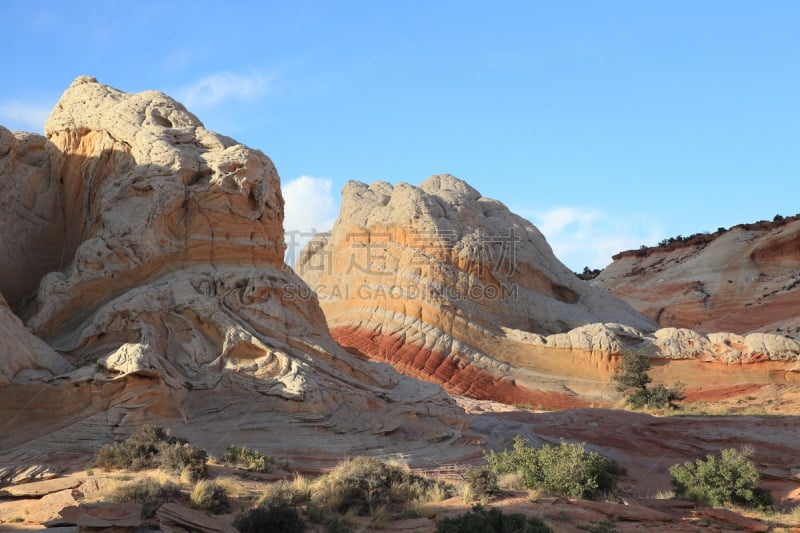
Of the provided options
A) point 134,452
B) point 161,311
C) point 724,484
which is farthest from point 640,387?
point 134,452

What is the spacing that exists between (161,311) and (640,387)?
1671 cm

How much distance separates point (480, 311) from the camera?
99.5 feet

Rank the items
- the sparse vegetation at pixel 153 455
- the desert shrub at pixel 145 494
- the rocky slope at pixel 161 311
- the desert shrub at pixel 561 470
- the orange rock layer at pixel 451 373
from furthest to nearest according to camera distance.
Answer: the orange rock layer at pixel 451 373, the rocky slope at pixel 161 311, the desert shrub at pixel 561 470, the sparse vegetation at pixel 153 455, the desert shrub at pixel 145 494

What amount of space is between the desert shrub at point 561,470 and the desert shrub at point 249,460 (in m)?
3.58

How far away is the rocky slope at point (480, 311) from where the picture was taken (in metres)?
27.7

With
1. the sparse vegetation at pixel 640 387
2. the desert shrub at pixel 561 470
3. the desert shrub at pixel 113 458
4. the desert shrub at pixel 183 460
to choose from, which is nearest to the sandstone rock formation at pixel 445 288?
the sparse vegetation at pixel 640 387

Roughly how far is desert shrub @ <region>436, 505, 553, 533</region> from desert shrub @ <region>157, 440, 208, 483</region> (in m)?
3.49

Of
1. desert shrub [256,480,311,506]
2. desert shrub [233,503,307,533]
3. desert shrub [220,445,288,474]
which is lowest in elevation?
desert shrub [233,503,307,533]

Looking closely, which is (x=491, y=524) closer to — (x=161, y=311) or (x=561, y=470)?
(x=561, y=470)

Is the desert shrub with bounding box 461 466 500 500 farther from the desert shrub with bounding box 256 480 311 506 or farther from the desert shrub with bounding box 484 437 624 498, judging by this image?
the desert shrub with bounding box 256 480 311 506

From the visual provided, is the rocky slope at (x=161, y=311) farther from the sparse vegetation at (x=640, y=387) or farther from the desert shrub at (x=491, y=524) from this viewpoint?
the sparse vegetation at (x=640, y=387)

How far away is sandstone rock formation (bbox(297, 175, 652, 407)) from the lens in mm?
28562

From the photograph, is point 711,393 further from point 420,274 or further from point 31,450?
point 31,450

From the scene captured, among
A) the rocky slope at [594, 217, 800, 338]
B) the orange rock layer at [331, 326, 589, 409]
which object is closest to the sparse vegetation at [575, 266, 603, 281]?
the rocky slope at [594, 217, 800, 338]
